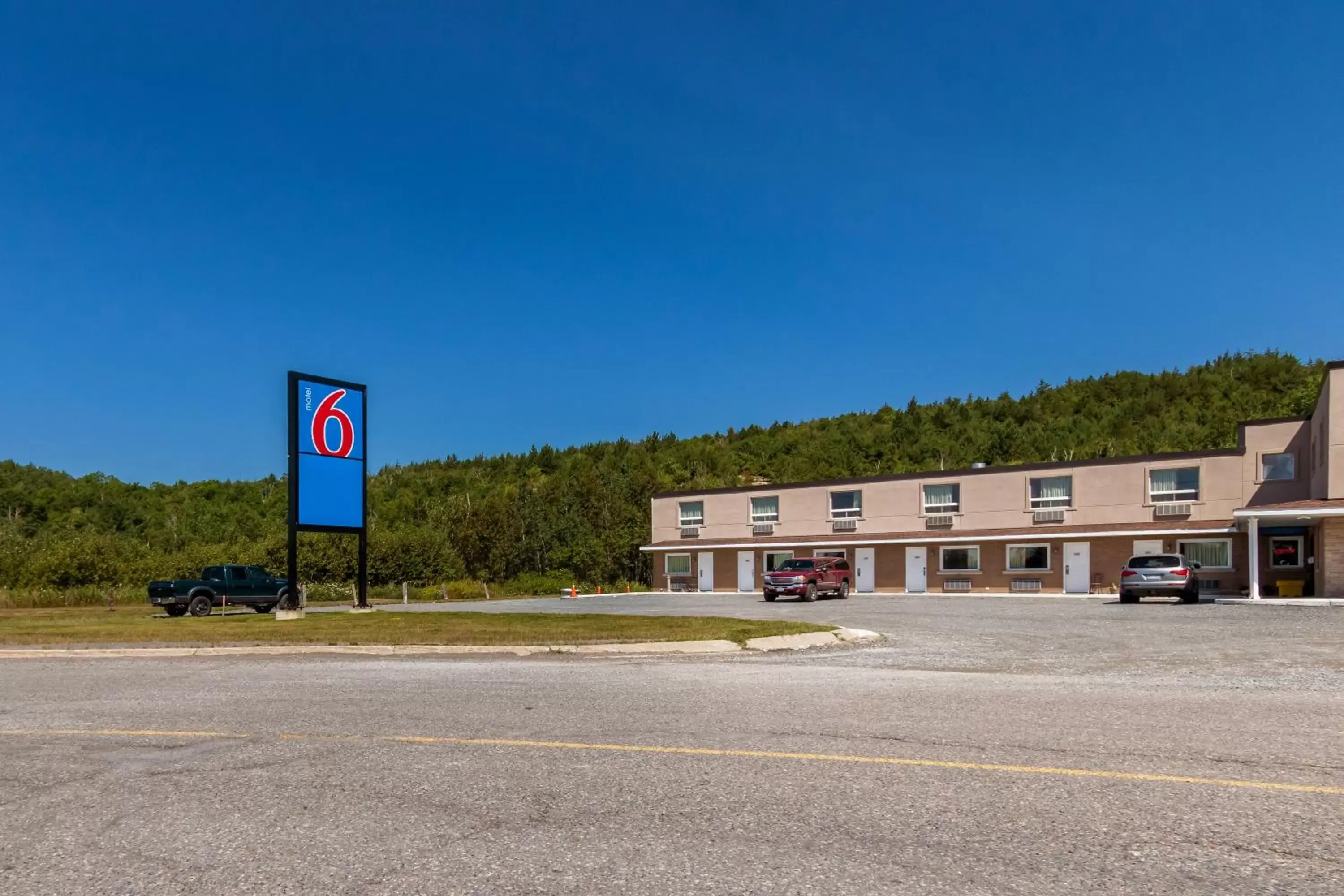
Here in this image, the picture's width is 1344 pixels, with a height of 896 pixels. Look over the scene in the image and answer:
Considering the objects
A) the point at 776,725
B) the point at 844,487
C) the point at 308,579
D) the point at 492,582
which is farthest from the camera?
the point at 492,582

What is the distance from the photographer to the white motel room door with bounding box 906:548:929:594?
1971 inches

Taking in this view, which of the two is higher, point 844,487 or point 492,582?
point 844,487

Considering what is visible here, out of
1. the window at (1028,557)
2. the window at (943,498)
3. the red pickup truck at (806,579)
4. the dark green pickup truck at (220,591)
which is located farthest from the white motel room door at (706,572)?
the dark green pickup truck at (220,591)

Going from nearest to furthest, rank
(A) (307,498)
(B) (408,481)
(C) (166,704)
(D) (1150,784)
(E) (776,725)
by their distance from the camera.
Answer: (D) (1150,784) → (E) (776,725) → (C) (166,704) → (A) (307,498) → (B) (408,481)

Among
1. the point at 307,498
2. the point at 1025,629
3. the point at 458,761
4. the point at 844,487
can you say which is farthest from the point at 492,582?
the point at 458,761

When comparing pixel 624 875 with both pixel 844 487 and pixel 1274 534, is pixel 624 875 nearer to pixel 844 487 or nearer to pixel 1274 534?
pixel 1274 534

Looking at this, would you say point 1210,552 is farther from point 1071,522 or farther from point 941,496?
point 941,496

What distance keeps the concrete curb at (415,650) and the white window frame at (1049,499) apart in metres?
30.3

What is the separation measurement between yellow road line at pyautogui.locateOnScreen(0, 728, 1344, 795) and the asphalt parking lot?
4cm

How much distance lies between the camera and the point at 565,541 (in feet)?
261

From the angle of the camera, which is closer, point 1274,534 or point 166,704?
point 166,704

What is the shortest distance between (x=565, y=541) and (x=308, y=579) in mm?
18673

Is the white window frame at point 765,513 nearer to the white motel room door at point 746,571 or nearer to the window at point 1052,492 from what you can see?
the white motel room door at point 746,571

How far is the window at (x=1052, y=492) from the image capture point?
47.2m
